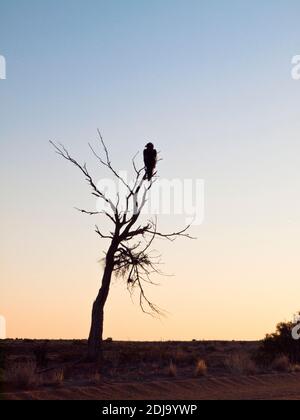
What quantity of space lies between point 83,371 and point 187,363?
24.2 feet

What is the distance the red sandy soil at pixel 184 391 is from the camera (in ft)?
61.1

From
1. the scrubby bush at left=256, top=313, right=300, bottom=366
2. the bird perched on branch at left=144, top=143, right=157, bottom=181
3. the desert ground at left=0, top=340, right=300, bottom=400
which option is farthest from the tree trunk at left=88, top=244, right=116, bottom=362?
the scrubby bush at left=256, top=313, right=300, bottom=366

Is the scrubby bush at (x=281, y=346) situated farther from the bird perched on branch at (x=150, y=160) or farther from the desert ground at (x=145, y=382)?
the bird perched on branch at (x=150, y=160)

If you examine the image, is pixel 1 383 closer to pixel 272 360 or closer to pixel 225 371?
pixel 225 371

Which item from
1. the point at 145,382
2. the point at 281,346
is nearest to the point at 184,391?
the point at 145,382

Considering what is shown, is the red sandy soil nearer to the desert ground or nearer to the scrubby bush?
the desert ground

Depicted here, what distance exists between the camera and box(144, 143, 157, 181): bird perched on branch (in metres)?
27.0

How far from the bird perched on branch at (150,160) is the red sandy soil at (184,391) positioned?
24.0 ft

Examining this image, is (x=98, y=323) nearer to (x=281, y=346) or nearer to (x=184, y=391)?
(x=184, y=391)

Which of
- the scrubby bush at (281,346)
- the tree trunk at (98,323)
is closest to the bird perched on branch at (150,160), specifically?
the tree trunk at (98,323)

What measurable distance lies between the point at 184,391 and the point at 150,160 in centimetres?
904
